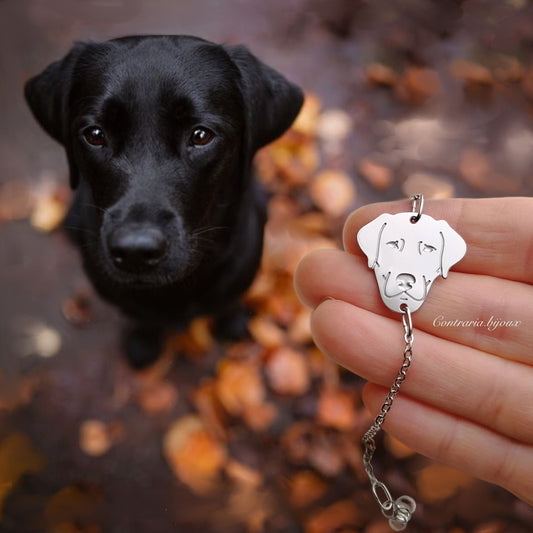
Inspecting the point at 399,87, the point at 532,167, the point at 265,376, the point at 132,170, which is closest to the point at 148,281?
the point at 132,170

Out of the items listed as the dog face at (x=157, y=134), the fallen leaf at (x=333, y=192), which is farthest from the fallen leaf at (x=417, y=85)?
the dog face at (x=157, y=134)

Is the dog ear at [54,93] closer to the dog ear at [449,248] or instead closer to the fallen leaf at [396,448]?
the dog ear at [449,248]

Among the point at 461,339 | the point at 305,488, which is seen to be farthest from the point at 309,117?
the point at 305,488

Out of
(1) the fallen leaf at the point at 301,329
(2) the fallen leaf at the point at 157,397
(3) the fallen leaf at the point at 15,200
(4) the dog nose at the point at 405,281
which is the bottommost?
(2) the fallen leaf at the point at 157,397

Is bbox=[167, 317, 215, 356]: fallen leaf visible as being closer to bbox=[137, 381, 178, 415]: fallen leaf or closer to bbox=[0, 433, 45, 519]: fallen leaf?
bbox=[137, 381, 178, 415]: fallen leaf

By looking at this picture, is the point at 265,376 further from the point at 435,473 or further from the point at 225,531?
the point at 435,473

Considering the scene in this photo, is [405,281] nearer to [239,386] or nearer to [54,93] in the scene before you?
[239,386]
